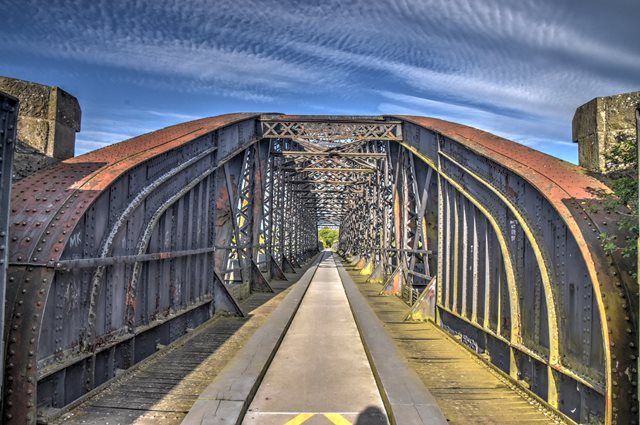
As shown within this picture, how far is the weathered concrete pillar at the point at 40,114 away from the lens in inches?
256

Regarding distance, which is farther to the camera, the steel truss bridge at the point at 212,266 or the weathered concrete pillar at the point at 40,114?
the weathered concrete pillar at the point at 40,114

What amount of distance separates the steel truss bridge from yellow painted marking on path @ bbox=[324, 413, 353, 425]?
261 cm

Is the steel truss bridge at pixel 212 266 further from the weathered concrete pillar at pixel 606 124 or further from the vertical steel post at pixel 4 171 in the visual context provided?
the weathered concrete pillar at pixel 606 124

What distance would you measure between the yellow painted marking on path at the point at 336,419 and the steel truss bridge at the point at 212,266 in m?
2.61

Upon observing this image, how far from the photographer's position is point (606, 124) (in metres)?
6.16

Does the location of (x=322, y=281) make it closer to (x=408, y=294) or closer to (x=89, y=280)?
(x=408, y=294)

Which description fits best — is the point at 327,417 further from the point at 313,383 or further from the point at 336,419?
the point at 313,383

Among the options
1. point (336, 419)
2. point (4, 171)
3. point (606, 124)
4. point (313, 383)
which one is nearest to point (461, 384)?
point (336, 419)

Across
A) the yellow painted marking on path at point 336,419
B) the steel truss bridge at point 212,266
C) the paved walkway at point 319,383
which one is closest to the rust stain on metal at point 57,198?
the steel truss bridge at point 212,266

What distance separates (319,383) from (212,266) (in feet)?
18.7

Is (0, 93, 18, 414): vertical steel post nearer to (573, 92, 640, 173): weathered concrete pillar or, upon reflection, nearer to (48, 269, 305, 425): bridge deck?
(48, 269, 305, 425): bridge deck

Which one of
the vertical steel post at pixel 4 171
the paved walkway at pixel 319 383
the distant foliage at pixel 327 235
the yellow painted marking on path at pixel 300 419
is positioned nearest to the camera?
the vertical steel post at pixel 4 171

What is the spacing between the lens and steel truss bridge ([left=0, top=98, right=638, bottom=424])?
181 inches

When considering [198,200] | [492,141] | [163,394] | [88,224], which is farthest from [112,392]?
[492,141]
